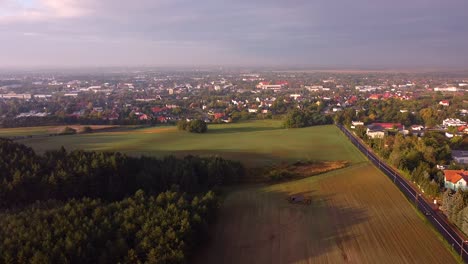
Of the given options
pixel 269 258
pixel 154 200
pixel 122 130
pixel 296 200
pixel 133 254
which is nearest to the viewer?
pixel 133 254

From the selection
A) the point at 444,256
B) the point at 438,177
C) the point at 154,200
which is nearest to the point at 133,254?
the point at 154,200

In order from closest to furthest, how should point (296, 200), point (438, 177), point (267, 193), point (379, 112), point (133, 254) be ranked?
1. point (133, 254)
2. point (296, 200)
3. point (267, 193)
4. point (438, 177)
5. point (379, 112)

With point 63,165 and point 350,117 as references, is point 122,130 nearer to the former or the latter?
point 63,165

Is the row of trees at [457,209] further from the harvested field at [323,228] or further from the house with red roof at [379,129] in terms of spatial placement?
the house with red roof at [379,129]

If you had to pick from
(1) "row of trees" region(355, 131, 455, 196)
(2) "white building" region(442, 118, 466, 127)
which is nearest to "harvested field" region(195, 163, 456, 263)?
(1) "row of trees" region(355, 131, 455, 196)

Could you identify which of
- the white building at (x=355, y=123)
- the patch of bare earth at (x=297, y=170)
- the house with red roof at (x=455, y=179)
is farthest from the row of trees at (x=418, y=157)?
the white building at (x=355, y=123)

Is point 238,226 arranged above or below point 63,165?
below
